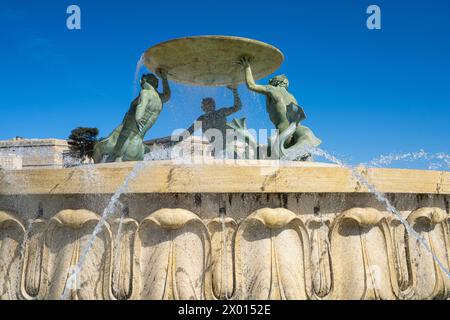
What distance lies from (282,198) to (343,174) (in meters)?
0.61

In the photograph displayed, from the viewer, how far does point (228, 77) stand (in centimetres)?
762

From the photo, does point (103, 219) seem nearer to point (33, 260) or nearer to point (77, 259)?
point (77, 259)

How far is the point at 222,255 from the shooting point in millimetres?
3775

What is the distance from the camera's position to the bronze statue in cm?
617

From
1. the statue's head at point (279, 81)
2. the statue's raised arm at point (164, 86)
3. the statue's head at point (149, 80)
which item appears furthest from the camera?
the statue's raised arm at point (164, 86)

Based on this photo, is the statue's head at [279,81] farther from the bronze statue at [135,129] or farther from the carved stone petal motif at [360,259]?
the carved stone petal motif at [360,259]

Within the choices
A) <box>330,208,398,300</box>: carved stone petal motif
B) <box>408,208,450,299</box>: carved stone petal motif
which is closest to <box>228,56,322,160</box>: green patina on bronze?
→ <box>408,208,450,299</box>: carved stone petal motif

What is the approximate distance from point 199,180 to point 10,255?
2.01m

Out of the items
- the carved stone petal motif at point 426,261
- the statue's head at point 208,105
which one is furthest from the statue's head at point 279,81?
the carved stone petal motif at point 426,261

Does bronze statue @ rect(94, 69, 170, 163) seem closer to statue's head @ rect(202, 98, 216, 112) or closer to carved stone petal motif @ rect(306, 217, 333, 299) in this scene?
statue's head @ rect(202, 98, 216, 112)

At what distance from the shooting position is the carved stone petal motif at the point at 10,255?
4070mm

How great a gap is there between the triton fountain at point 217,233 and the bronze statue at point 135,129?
6.89 ft

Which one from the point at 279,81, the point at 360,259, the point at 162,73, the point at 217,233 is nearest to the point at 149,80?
the point at 162,73

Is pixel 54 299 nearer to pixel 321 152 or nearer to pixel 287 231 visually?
pixel 287 231
